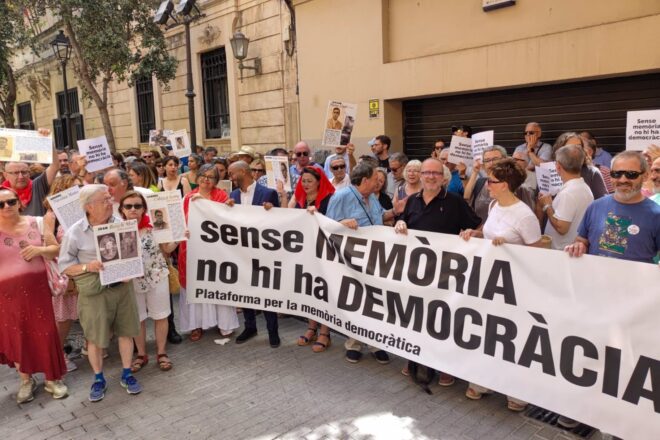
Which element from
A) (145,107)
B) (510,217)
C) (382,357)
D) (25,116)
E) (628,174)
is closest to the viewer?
(628,174)

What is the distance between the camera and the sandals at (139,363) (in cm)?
459

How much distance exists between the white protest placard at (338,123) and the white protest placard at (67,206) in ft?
11.1

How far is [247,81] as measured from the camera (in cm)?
1320

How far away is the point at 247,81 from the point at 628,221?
11.3 meters

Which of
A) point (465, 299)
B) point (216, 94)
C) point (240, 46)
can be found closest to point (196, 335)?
point (465, 299)

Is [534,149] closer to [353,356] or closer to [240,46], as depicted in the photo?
[353,356]

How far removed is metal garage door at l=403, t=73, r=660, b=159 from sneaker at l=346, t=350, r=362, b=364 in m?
5.13

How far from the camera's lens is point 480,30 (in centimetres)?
827

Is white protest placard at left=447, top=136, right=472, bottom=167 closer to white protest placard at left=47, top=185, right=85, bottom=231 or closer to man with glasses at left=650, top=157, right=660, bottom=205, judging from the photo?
man with glasses at left=650, top=157, right=660, bottom=205

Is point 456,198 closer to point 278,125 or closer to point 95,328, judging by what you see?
point 95,328

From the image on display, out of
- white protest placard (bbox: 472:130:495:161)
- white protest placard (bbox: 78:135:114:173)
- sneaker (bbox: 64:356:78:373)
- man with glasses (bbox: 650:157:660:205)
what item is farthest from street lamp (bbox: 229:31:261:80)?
man with glasses (bbox: 650:157:660:205)

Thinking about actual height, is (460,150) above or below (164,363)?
above

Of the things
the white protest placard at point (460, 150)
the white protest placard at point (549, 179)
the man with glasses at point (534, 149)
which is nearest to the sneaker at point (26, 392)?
the white protest placard at point (460, 150)

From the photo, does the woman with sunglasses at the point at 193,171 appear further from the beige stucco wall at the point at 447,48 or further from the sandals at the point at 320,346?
the beige stucco wall at the point at 447,48
